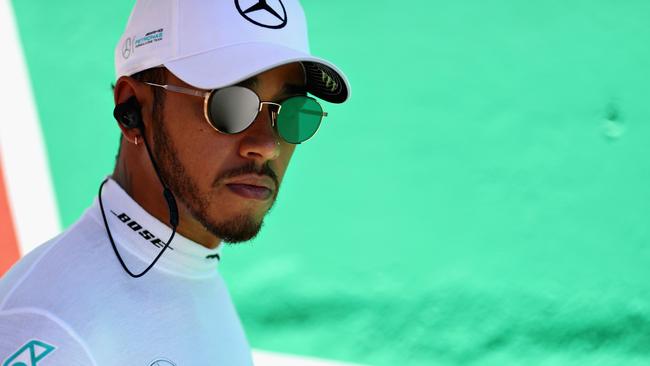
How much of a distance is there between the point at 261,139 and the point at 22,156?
3.01m

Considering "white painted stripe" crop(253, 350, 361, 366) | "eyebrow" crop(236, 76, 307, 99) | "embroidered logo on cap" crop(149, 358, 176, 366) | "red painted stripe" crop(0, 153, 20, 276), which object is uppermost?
"red painted stripe" crop(0, 153, 20, 276)

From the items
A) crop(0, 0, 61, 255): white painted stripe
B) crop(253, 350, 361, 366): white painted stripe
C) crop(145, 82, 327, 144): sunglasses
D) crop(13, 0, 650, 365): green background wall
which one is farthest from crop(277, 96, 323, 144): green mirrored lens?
crop(0, 0, 61, 255): white painted stripe

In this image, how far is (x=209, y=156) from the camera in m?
1.79

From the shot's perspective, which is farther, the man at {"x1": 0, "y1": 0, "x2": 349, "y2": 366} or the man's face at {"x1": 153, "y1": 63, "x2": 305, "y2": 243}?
the man's face at {"x1": 153, "y1": 63, "x2": 305, "y2": 243}

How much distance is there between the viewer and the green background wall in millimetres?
3967

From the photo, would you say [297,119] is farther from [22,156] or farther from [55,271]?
[22,156]

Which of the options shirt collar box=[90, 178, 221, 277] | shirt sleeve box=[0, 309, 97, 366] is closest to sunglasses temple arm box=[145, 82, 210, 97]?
shirt collar box=[90, 178, 221, 277]

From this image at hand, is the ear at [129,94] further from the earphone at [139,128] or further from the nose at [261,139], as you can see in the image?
the nose at [261,139]

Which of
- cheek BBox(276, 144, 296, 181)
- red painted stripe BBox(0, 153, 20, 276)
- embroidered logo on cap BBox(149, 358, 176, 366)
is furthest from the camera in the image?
red painted stripe BBox(0, 153, 20, 276)

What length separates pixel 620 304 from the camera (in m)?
3.99

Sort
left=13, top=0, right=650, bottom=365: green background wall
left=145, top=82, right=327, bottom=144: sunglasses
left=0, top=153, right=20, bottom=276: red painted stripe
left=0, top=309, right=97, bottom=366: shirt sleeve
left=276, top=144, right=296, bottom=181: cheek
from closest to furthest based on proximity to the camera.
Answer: left=0, top=309, right=97, bottom=366: shirt sleeve
left=145, top=82, right=327, bottom=144: sunglasses
left=276, top=144, right=296, bottom=181: cheek
left=13, top=0, right=650, bottom=365: green background wall
left=0, top=153, right=20, bottom=276: red painted stripe

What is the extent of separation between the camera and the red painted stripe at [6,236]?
4332 millimetres

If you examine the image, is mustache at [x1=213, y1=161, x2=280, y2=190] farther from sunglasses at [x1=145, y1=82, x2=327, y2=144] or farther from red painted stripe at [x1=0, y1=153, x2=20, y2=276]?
red painted stripe at [x1=0, y1=153, x2=20, y2=276]

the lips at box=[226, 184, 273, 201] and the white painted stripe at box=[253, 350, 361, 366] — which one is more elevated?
the white painted stripe at box=[253, 350, 361, 366]
